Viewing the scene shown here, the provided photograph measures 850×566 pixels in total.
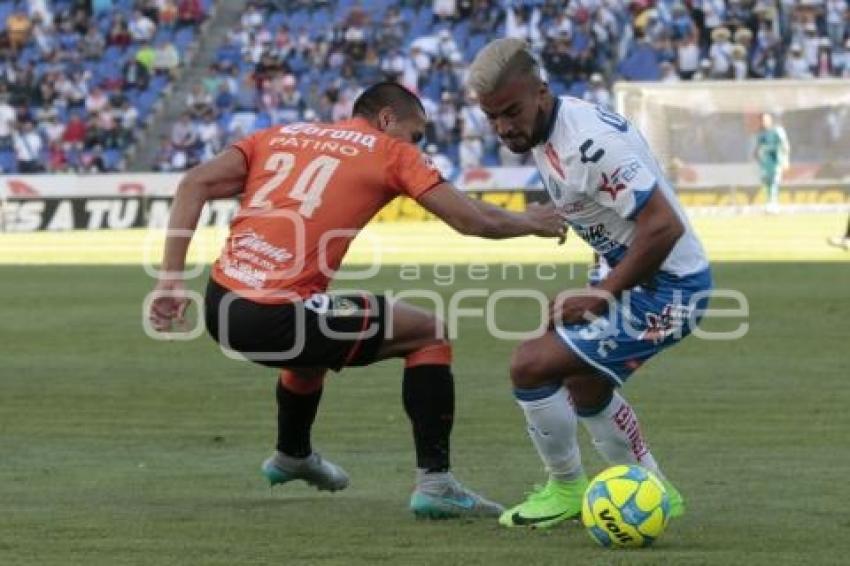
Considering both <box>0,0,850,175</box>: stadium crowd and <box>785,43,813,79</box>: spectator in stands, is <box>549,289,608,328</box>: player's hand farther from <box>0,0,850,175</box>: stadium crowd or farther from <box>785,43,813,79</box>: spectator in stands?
<box>785,43,813,79</box>: spectator in stands

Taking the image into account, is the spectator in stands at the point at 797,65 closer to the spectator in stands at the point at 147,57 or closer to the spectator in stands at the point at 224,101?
the spectator in stands at the point at 224,101

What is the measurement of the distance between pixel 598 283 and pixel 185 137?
3676 centimetres

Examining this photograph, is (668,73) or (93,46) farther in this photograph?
(93,46)

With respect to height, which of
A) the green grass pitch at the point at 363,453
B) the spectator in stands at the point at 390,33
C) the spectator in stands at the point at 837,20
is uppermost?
the green grass pitch at the point at 363,453

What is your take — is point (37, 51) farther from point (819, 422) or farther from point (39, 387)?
point (819, 422)

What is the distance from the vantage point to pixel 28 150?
44031 mm

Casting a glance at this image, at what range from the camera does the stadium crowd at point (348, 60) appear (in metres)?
44.4

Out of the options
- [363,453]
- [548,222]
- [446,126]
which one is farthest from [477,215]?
[446,126]

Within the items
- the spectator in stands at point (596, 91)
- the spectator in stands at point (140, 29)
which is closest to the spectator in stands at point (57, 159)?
the spectator in stands at point (140, 29)

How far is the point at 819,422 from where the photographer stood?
12094 mm

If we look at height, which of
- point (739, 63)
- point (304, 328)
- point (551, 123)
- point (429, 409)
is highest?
point (551, 123)

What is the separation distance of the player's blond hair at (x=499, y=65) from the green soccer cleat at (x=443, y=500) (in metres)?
1.73

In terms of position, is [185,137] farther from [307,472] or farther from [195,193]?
[195,193]

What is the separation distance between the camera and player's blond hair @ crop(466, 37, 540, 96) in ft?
26.0
